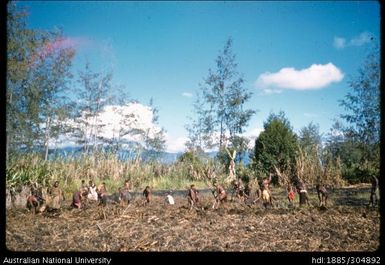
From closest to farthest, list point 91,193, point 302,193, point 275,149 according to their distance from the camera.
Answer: point 302,193 < point 91,193 < point 275,149

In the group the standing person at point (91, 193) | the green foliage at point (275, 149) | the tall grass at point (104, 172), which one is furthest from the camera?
the green foliage at point (275, 149)

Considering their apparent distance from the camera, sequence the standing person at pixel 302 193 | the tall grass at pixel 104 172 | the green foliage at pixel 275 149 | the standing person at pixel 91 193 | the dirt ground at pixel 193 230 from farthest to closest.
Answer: the green foliage at pixel 275 149, the standing person at pixel 91 193, the tall grass at pixel 104 172, the standing person at pixel 302 193, the dirt ground at pixel 193 230

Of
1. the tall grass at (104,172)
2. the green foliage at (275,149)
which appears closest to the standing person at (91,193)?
the tall grass at (104,172)

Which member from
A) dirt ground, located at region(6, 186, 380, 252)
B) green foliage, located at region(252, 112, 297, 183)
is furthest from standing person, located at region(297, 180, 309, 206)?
green foliage, located at region(252, 112, 297, 183)

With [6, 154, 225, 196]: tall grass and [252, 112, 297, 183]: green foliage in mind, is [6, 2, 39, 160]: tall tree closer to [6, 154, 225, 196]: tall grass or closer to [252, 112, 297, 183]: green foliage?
[6, 154, 225, 196]: tall grass

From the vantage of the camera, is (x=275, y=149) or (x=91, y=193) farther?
(x=275, y=149)

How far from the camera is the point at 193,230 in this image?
22.8 feet

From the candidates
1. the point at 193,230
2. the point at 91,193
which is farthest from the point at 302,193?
the point at 91,193

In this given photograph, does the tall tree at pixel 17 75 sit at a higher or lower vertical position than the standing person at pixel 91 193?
higher

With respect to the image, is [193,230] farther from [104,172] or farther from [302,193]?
[104,172]

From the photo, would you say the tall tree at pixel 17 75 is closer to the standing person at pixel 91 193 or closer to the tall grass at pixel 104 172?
the tall grass at pixel 104 172

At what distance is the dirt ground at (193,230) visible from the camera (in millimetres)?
5977

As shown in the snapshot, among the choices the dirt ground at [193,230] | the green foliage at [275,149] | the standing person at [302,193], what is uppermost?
the green foliage at [275,149]

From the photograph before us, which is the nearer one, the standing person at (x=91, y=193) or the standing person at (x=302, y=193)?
the standing person at (x=302, y=193)
